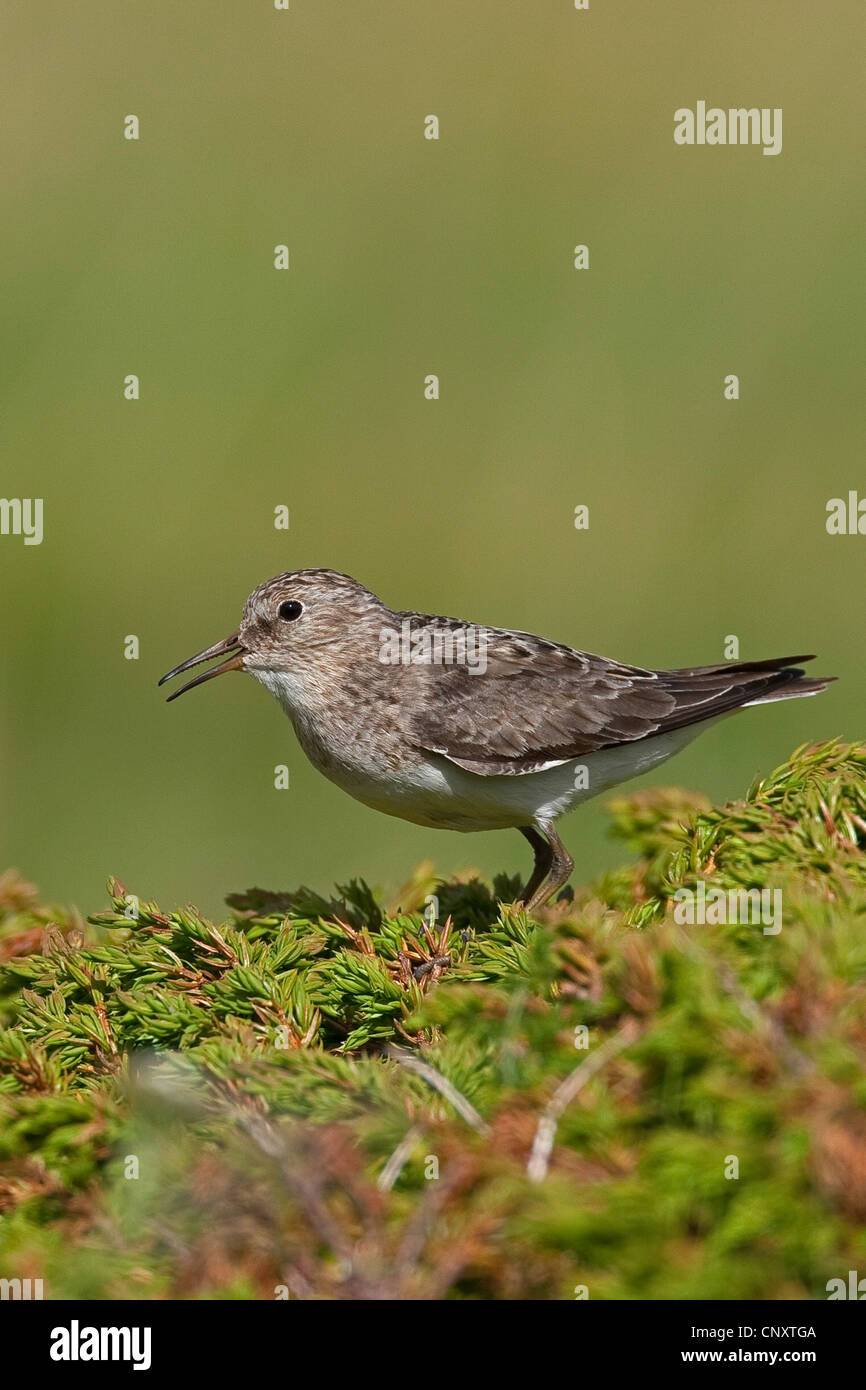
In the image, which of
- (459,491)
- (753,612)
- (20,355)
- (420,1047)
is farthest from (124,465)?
(420,1047)

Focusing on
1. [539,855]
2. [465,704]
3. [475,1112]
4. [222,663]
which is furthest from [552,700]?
[475,1112]

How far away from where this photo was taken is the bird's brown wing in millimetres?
7184

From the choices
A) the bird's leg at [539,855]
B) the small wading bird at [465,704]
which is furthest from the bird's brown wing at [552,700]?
the bird's leg at [539,855]

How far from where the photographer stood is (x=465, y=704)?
290 inches

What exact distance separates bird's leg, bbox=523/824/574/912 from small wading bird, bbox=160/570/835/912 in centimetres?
1

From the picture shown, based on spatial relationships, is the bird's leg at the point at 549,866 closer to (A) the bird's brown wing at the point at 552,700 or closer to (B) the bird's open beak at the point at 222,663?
(A) the bird's brown wing at the point at 552,700

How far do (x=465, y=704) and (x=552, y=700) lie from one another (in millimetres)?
559

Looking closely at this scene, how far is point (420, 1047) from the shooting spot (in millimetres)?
4078

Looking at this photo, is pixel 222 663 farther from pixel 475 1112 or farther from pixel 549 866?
pixel 475 1112

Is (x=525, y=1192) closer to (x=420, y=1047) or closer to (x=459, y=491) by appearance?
(x=420, y=1047)

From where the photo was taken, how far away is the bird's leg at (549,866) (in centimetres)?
679

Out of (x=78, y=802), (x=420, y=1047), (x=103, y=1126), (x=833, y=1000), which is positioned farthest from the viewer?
(x=78, y=802)

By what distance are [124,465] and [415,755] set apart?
9.23 metres

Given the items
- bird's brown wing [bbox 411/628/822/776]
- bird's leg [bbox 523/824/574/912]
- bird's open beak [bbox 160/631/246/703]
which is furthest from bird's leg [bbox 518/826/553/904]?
bird's open beak [bbox 160/631/246/703]
